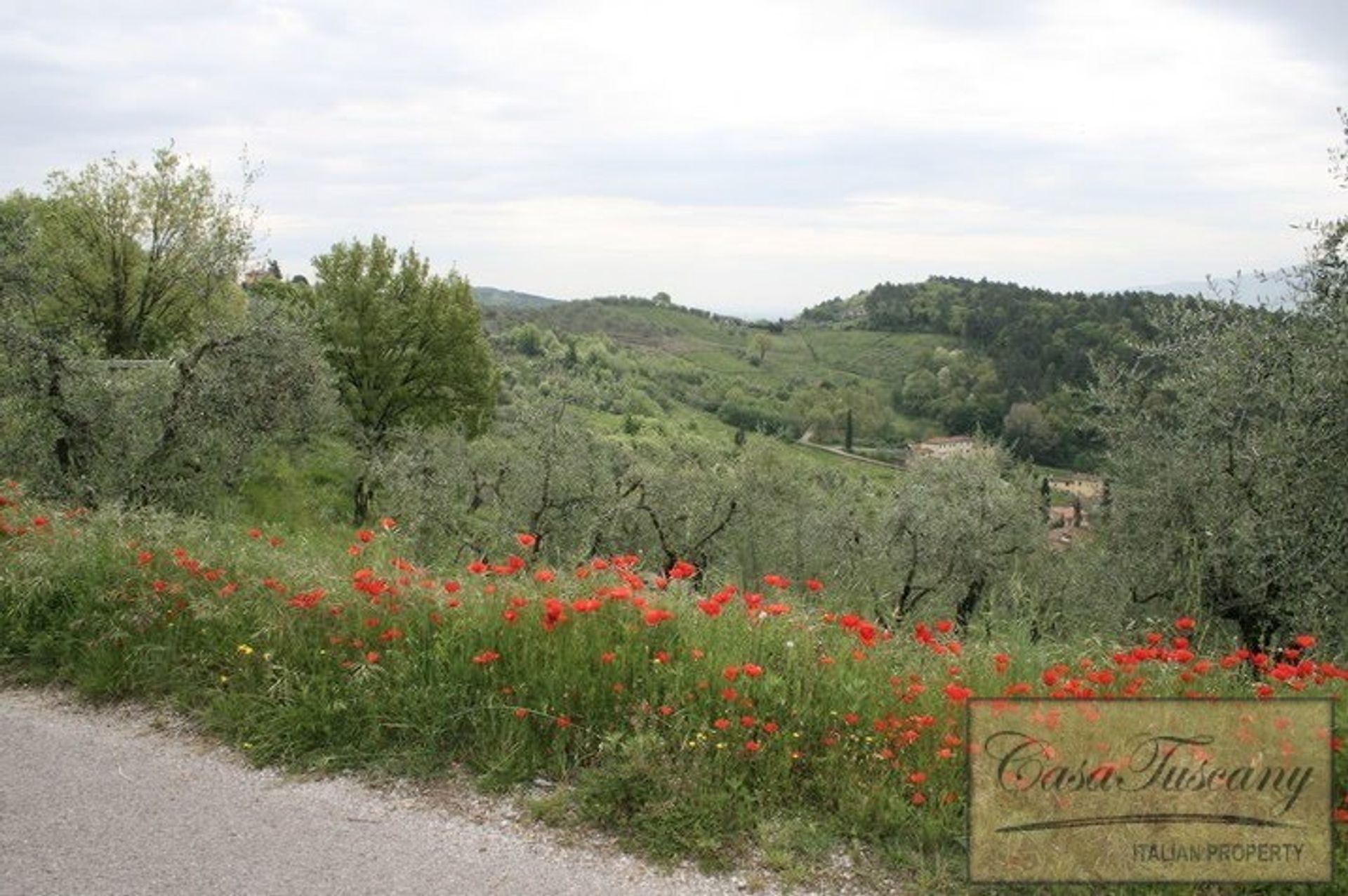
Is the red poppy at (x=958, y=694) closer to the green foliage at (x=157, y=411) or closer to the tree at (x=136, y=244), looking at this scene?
the green foliage at (x=157, y=411)

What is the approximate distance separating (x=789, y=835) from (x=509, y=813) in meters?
1.42

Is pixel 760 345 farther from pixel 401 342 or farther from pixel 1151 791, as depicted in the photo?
pixel 1151 791

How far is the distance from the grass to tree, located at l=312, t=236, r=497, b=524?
99.2 ft

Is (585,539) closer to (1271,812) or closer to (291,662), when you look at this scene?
(291,662)

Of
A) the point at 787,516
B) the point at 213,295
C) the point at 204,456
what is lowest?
the point at 787,516

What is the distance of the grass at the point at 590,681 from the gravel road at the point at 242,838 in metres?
0.22

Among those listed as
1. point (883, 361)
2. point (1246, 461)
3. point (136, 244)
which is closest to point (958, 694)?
point (1246, 461)

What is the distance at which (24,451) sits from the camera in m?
13.1

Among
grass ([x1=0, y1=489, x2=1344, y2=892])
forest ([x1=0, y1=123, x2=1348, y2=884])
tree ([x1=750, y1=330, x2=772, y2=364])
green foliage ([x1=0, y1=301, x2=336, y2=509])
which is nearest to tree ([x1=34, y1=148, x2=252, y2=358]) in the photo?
forest ([x1=0, y1=123, x2=1348, y2=884])

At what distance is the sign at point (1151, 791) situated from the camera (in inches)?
165

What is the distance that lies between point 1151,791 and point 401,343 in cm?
3630

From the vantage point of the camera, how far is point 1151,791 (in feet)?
14.7

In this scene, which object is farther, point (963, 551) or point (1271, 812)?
point (963, 551)

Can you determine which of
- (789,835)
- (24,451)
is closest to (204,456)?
(24,451)
